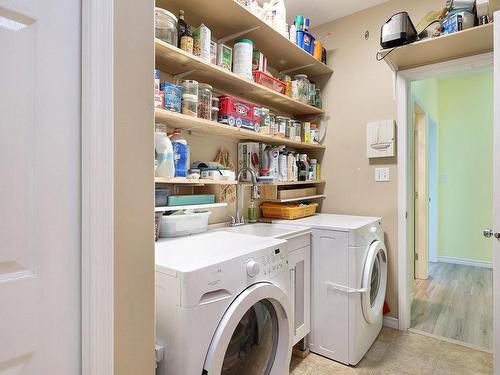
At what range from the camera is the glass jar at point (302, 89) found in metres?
2.38

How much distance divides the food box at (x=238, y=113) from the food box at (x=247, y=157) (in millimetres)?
198

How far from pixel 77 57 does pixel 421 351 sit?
254cm

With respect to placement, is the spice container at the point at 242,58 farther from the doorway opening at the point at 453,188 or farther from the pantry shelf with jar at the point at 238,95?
the doorway opening at the point at 453,188

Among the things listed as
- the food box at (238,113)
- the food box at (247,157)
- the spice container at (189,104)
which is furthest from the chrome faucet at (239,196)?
the spice container at (189,104)

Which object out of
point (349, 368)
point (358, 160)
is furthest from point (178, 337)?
point (358, 160)

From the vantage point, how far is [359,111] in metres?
2.55

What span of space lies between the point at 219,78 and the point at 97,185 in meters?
1.29

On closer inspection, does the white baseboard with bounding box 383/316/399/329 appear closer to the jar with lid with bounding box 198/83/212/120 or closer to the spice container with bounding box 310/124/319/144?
the spice container with bounding box 310/124/319/144

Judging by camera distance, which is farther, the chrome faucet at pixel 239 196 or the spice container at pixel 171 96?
the chrome faucet at pixel 239 196

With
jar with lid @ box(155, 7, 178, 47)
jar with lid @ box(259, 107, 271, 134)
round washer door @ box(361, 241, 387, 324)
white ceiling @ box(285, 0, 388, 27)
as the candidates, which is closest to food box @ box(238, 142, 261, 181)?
jar with lid @ box(259, 107, 271, 134)

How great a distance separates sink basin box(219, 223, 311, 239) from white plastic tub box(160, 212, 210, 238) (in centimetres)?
24

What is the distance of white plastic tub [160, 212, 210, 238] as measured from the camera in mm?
1559

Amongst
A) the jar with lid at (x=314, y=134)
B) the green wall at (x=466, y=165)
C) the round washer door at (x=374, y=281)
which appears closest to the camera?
the round washer door at (x=374, y=281)

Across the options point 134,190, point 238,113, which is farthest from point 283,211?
point 134,190
